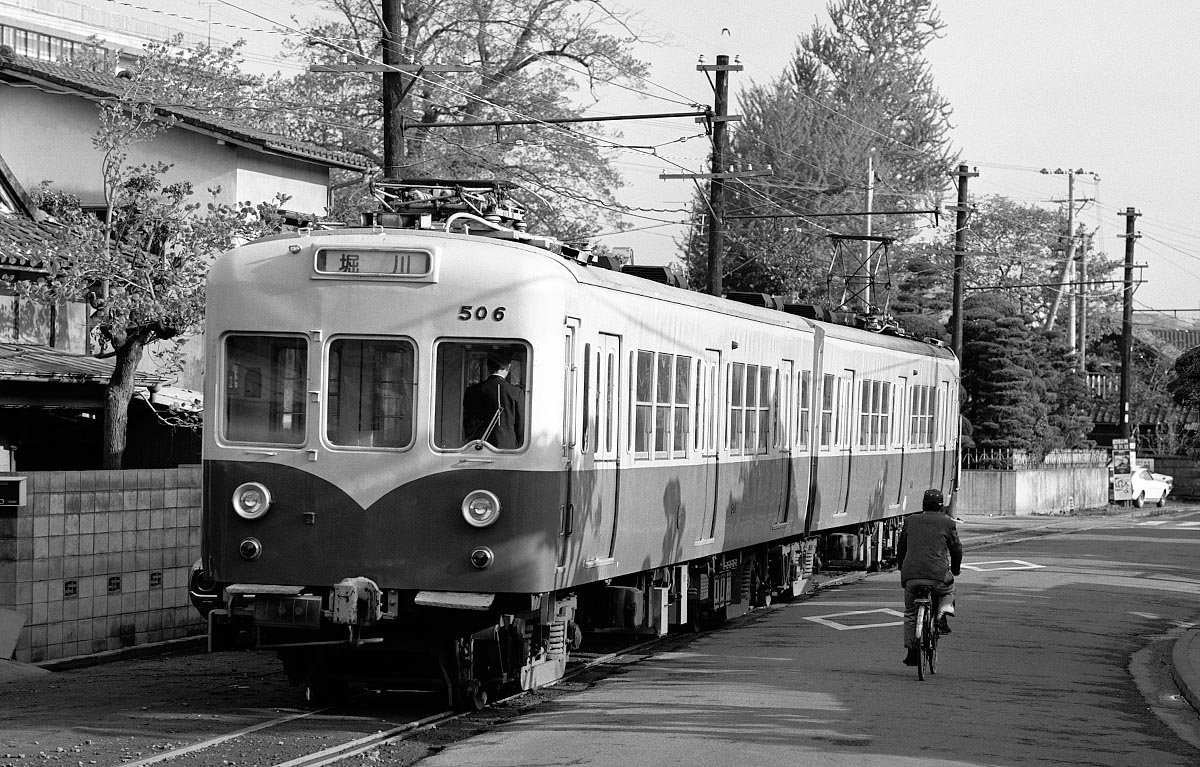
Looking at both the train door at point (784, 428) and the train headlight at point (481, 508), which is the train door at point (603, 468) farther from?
the train door at point (784, 428)

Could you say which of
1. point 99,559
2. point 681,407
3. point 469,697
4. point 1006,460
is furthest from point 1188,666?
point 1006,460

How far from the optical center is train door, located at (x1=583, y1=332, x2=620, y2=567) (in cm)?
1125

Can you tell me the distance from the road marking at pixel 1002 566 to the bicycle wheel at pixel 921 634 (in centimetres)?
1130

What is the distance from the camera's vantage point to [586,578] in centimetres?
1140

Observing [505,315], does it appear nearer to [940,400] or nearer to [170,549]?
[170,549]

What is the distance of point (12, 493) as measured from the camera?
13.2 meters

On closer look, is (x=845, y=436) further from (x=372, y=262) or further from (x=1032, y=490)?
(x=1032, y=490)

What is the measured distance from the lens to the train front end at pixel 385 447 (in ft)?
34.0

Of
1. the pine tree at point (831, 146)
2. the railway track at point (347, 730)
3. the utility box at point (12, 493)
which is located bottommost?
the railway track at point (347, 730)

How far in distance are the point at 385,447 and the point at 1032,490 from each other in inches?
1480

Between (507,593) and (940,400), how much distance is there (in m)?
16.6

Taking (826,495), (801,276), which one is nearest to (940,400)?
(826,495)

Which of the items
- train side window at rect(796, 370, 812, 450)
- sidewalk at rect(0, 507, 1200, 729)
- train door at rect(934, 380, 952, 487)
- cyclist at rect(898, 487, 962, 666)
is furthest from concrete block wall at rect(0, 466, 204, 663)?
train door at rect(934, 380, 952, 487)

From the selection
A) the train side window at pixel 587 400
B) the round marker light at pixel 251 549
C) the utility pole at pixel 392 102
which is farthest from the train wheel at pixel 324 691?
the utility pole at pixel 392 102
